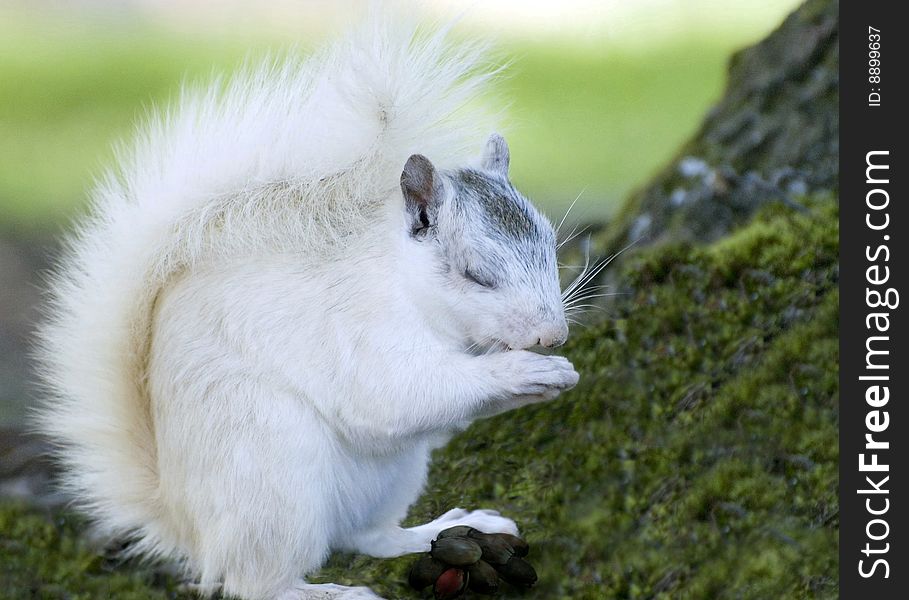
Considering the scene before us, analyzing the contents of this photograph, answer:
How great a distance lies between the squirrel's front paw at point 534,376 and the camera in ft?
6.68

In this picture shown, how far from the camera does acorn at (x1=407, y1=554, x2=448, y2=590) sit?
7.68ft

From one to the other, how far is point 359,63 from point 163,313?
72cm

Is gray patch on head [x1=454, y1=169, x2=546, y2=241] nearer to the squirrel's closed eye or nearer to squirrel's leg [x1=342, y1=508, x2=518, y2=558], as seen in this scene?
the squirrel's closed eye

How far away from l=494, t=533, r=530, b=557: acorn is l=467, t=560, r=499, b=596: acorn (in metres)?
0.12

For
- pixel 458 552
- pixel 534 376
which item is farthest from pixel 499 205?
pixel 458 552

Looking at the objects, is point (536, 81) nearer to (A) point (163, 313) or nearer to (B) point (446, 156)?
(B) point (446, 156)

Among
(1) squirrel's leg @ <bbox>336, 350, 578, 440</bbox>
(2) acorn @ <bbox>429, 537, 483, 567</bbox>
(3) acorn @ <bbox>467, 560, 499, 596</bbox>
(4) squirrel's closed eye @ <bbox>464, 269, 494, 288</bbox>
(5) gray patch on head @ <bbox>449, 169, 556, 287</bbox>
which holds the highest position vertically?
(5) gray patch on head @ <bbox>449, 169, 556, 287</bbox>

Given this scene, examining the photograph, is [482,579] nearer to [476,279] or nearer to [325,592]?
[325,592]

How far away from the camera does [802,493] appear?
2.55 metres

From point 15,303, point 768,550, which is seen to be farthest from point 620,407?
point 15,303

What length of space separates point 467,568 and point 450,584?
69mm

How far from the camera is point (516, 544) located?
97.8 inches

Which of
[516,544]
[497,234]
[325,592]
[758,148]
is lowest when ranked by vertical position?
[325,592]

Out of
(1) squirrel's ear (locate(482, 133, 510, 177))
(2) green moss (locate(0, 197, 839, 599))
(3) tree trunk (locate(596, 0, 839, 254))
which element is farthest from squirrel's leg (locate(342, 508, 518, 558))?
(3) tree trunk (locate(596, 0, 839, 254))
